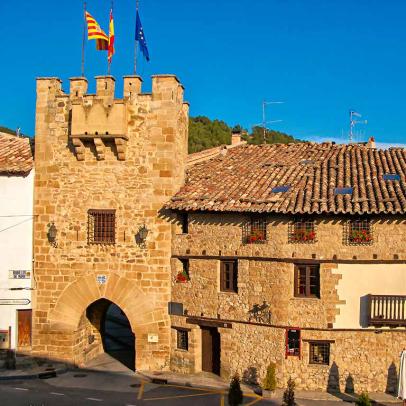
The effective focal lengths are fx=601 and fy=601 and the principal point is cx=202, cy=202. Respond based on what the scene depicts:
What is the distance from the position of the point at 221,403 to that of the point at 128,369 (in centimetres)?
610

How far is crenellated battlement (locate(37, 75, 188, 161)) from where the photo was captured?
24484 millimetres

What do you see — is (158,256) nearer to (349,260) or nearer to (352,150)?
(349,260)

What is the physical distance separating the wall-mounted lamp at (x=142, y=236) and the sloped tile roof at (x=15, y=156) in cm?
543

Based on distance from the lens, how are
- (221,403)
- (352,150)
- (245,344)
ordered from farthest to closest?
(352,150), (245,344), (221,403)

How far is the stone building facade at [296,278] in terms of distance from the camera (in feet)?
71.2

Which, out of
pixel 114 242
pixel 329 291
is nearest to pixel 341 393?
pixel 329 291

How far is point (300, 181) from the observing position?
23859 mm

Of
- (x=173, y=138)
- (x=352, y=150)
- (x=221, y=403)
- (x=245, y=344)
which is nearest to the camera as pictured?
(x=221, y=403)

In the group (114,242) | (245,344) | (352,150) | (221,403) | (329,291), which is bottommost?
(221,403)

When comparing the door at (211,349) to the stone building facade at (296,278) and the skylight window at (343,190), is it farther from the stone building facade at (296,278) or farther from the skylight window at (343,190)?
the skylight window at (343,190)

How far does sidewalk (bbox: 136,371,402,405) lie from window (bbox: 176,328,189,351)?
1.10 meters

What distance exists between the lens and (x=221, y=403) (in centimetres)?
2106

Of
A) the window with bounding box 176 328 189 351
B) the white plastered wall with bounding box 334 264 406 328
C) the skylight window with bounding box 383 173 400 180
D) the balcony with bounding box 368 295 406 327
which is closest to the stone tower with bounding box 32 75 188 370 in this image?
the window with bounding box 176 328 189 351

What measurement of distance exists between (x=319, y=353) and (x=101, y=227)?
10.2m
